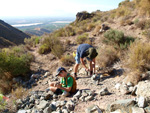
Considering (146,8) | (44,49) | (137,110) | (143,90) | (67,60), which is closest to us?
(137,110)

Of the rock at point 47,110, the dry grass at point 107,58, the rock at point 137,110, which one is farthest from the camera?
the dry grass at point 107,58

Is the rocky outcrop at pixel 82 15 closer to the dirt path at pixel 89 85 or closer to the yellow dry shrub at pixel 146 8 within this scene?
the yellow dry shrub at pixel 146 8

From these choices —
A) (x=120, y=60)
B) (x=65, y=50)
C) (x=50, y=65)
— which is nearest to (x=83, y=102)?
(x=120, y=60)

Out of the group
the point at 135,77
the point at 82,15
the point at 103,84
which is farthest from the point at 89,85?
the point at 82,15

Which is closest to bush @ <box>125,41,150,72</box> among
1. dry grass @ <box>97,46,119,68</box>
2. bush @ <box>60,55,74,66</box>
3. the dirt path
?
the dirt path

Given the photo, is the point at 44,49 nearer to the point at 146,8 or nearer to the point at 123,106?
the point at 123,106

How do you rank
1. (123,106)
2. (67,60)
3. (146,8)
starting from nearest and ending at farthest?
(123,106)
(67,60)
(146,8)

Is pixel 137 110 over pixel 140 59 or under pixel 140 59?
under

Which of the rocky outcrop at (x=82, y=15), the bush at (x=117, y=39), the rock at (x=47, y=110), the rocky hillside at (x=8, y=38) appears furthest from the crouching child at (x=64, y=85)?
the rocky hillside at (x=8, y=38)

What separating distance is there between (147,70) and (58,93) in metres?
2.84

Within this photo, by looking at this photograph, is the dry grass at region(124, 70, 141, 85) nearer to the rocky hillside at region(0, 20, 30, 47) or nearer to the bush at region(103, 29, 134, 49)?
the bush at region(103, 29, 134, 49)

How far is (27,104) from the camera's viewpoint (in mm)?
2967

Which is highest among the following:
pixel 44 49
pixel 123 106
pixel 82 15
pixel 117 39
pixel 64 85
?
pixel 82 15

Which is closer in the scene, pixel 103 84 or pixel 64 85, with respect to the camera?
pixel 64 85
